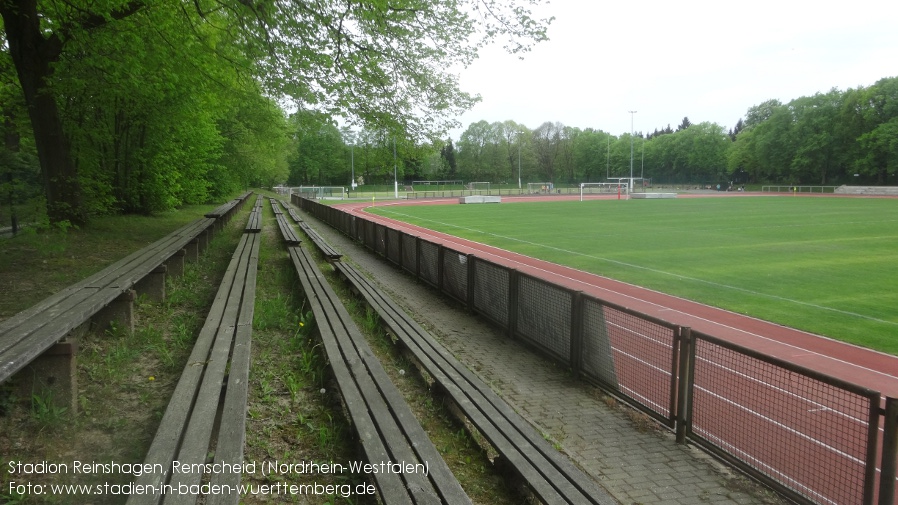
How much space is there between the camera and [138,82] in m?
12.9

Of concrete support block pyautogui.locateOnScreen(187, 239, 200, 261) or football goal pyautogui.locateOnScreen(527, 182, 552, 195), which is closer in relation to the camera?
concrete support block pyautogui.locateOnScreen(187, 239, 200, 261)

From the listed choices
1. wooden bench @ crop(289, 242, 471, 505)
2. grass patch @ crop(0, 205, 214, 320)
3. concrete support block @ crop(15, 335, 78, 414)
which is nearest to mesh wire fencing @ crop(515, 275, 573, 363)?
wooden bench @ crop(289, 242, 471, 505)

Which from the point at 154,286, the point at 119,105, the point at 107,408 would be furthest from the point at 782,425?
the point at 119,105

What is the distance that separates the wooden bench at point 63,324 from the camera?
4.04 m

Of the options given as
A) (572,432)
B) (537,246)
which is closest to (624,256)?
(537,246)

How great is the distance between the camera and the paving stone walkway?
4043 millimetres

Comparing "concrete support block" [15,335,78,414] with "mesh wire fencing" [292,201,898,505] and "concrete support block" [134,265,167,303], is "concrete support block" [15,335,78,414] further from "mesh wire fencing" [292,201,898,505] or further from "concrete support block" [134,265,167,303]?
"mesh wire fencing" [292,201,898,505]

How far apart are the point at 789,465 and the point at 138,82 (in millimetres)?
14352

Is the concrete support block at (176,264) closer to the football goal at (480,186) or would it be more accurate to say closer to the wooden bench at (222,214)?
the wooden bench at (222,214)

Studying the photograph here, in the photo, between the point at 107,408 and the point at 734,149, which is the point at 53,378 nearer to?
the point at 107,408

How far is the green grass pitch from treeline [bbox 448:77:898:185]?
202ft

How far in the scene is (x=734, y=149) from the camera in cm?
10962

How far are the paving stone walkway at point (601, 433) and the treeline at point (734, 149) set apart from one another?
88214 millimetres

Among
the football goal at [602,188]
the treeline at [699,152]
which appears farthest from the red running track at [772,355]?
the football goal at [602,188]
